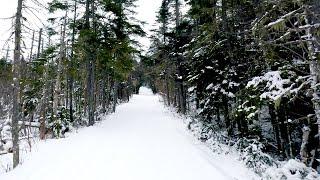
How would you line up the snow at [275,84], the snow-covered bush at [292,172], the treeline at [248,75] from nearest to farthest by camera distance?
the snow-covered bush at [292,172]
the snow at [275,84]
the treeline at [248,75]

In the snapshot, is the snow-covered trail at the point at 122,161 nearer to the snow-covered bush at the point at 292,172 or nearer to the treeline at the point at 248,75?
the snow-covered bush at the point at 292,172

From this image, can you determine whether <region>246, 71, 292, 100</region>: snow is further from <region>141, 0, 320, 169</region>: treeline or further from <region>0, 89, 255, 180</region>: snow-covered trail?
<region>0, 89, 255, 180</region>: snow-covered trail

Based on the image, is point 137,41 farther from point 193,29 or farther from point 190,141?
point 190,141

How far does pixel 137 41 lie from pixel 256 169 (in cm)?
2200

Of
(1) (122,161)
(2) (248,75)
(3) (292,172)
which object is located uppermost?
(2) (248,75)

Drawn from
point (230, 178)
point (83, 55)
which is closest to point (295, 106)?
point (230, 178)

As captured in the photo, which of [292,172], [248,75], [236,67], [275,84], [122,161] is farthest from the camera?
[236,67]

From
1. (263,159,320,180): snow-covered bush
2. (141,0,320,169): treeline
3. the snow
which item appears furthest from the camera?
(141,0,320,169): treeline

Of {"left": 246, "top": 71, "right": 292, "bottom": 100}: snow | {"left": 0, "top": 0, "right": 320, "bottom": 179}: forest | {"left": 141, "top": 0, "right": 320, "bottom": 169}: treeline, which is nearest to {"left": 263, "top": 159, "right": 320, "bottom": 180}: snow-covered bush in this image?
{"left": 0, "top": 0, "right": 320, "bottom": 179}: forest

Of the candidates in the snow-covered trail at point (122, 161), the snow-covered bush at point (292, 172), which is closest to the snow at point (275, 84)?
the snow-covered bush at point (292, 172)

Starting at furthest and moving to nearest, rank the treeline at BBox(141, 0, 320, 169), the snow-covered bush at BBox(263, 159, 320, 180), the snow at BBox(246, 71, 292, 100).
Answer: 1. the treeline at BBox(141, 0, 320, 169)
2. the snow at BBox(246, 71, 292, 100)
3. the snow-covered bush at BBox(263, 159, 320, 180)

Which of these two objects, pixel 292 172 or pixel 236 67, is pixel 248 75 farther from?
pixel 292 172

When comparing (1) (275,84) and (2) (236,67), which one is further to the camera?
(2) (236,67)

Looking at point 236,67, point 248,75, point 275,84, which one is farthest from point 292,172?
point 236,67
